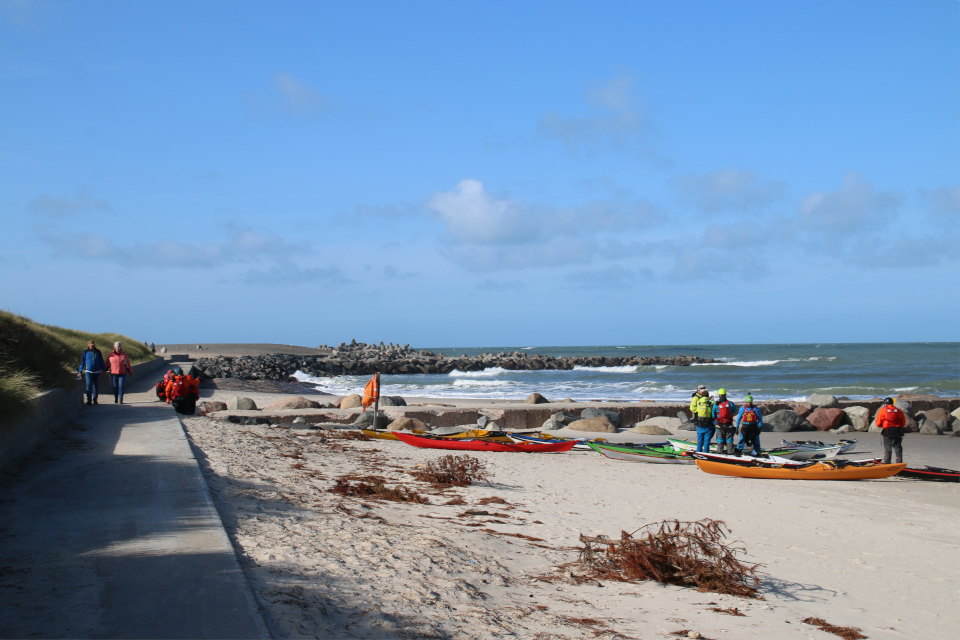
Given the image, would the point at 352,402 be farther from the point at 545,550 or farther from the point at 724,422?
the point at 545,550

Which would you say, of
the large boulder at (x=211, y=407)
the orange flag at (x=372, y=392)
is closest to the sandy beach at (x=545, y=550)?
the orange flag at (x=372, y=392)

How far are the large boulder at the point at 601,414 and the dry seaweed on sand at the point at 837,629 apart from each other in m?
14.6

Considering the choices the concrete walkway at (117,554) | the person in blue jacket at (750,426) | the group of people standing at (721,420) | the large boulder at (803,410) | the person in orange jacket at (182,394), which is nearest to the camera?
the concrete walkway at (117,554)

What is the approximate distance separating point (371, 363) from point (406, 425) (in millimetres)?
43869

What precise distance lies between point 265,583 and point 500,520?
3.58 metres

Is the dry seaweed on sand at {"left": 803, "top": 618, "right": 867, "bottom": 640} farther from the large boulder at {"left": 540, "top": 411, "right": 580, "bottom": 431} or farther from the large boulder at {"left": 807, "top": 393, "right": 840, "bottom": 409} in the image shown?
the large boulder at {"left": 807, "top": 393, "right": 840, "bottom": 409}

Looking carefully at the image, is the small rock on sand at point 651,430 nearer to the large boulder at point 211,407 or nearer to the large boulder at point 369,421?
the large boulder at point 369,421

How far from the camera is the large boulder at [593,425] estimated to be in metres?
18.6

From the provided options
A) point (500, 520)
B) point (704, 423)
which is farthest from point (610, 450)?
point (500, 520)

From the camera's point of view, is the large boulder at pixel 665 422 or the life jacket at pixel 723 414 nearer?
the life jacket at pixel 723 414

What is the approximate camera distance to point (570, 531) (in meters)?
7.23

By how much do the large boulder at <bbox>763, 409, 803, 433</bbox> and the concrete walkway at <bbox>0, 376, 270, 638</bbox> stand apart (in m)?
16.6

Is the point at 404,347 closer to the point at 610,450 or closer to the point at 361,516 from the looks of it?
the point at 610,450

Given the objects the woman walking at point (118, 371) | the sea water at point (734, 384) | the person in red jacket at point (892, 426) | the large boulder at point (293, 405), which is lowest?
the sea water at point (734, 384)
